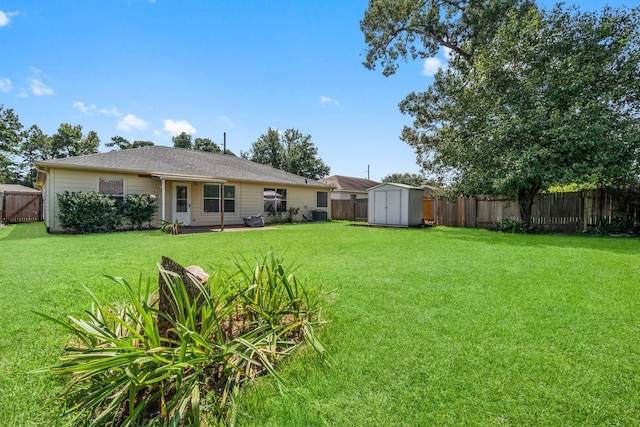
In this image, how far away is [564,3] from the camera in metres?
11.2

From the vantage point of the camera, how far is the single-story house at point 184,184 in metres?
11.2

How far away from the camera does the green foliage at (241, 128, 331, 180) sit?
34562mm

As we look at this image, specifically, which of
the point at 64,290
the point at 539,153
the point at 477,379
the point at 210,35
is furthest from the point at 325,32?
the point at 477,379

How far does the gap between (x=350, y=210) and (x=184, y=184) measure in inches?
448

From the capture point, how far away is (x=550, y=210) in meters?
12.7

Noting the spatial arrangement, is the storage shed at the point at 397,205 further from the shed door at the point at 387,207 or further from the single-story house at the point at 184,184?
the single-story house at the point at 184,184

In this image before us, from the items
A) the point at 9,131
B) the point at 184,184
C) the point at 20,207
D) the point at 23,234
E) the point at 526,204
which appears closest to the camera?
the point at 23,234

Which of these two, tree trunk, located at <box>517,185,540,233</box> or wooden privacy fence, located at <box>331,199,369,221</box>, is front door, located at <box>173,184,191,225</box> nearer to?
wooden privacy fence, located at <box>331,199,369,221</box>

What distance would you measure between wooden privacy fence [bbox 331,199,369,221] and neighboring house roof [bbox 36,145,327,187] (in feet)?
12.3

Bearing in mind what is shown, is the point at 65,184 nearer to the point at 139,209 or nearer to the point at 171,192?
the point at 139,209

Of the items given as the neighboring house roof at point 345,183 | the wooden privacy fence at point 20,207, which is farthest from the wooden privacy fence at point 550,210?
the wooden privacy fence at point 20,207

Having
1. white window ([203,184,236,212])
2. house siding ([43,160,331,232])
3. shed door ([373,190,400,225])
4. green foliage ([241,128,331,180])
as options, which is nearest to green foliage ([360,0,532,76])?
shed door ([373,190,400,225])

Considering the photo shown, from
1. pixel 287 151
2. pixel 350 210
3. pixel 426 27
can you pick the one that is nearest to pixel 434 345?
pixel 426 27

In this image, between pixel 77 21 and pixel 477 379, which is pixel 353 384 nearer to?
pixel 477 379
